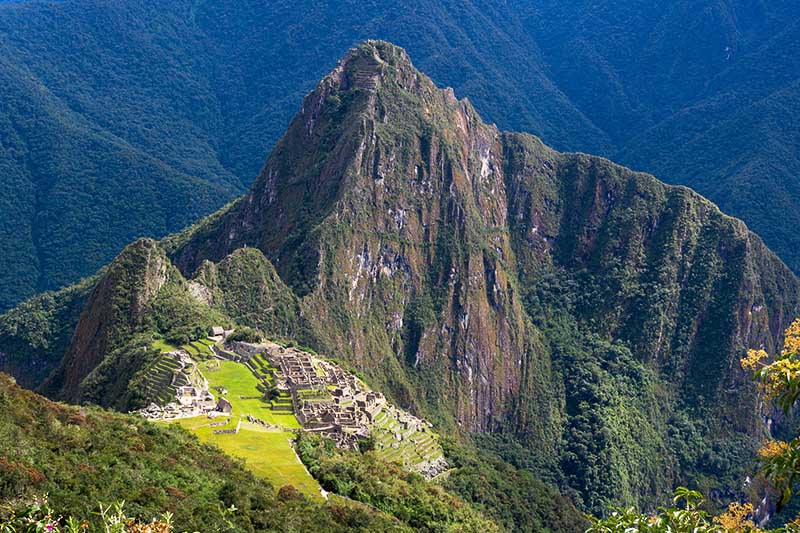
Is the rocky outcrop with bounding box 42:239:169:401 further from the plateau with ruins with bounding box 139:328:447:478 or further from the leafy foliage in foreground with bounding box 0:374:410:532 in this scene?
the leafy foliage in foreground with bounding box 0:374:410:532

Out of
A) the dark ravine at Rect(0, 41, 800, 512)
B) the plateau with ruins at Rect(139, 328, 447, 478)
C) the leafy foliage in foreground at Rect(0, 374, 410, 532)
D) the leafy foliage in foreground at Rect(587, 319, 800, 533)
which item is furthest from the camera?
the dark ravine at Rect(0, 41, 800, 512)

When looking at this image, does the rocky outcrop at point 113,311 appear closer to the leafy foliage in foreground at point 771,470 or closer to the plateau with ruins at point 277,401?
the plateau with ruins at point 277,401

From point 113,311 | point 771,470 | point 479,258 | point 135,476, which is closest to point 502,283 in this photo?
point 479,258

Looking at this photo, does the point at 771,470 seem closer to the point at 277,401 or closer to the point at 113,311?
the point at 277,401

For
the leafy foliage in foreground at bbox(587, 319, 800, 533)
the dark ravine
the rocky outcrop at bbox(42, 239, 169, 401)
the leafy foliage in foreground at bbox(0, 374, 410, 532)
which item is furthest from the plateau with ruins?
the leafy foliage in foreground at bbox(587, 319, 800, 533)

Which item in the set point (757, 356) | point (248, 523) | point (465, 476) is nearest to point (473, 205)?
point (465, 476)

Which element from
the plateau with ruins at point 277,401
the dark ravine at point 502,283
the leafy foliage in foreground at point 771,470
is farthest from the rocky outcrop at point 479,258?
the leafy foliage in foreground at point 771,470
